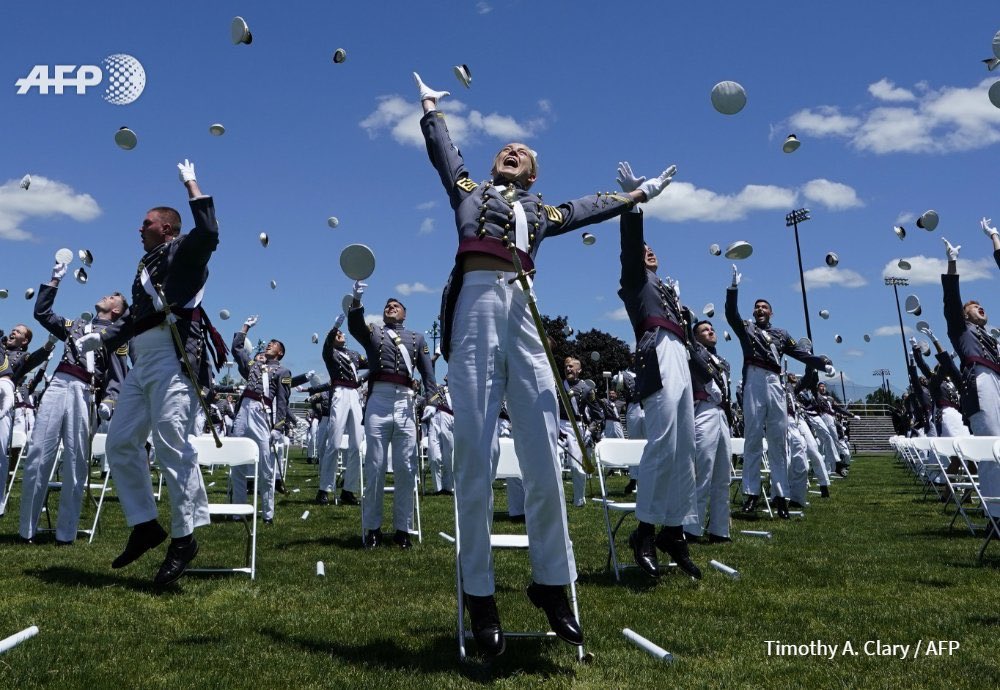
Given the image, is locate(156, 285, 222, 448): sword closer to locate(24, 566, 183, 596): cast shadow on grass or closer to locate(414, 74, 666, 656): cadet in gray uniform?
locate(24, 566, 183, 596): cast shadow on grass

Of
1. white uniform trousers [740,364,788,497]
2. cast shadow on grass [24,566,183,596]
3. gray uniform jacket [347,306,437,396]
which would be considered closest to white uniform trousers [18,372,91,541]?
cast shadow on grass [24,566,183,596]

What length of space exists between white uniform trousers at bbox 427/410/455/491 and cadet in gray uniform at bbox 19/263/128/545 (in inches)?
387

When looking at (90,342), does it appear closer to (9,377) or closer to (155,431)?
(155,431)

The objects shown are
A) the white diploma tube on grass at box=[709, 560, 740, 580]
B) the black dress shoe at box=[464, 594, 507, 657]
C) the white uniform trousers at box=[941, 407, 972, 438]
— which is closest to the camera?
the black dress shoe at box=[464, 594, 507, 657]

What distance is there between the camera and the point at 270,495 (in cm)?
1102

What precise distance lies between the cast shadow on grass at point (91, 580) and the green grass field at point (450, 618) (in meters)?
0.03

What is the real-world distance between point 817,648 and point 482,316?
2.54 m

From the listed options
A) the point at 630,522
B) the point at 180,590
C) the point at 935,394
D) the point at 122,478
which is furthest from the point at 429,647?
the point at 935,394

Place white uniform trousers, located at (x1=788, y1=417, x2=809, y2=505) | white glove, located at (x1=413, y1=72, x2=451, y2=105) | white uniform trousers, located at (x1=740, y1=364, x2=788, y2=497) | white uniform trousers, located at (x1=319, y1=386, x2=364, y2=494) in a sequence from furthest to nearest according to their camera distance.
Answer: white uniform trousers, located at (x1=319, y1=386, x2=364, y2=494) < white uniform trousers, located at (x1=788, y1=417, x2=809, y2=505) < white uniform trousers, located at (x1=740, y1=364, x2=788, y2=497) < white glove, located at (x1=413, y1=72, x2=451, y2=105)

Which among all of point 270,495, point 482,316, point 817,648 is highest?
point 482,316

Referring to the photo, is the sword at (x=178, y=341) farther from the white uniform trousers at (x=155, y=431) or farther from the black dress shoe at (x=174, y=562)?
the black dress shoe at (x=174, y=562)

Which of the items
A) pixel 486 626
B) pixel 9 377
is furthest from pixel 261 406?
pixel 486 626

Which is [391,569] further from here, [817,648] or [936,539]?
[936,539]

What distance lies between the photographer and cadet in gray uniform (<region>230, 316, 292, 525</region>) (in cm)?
1088
